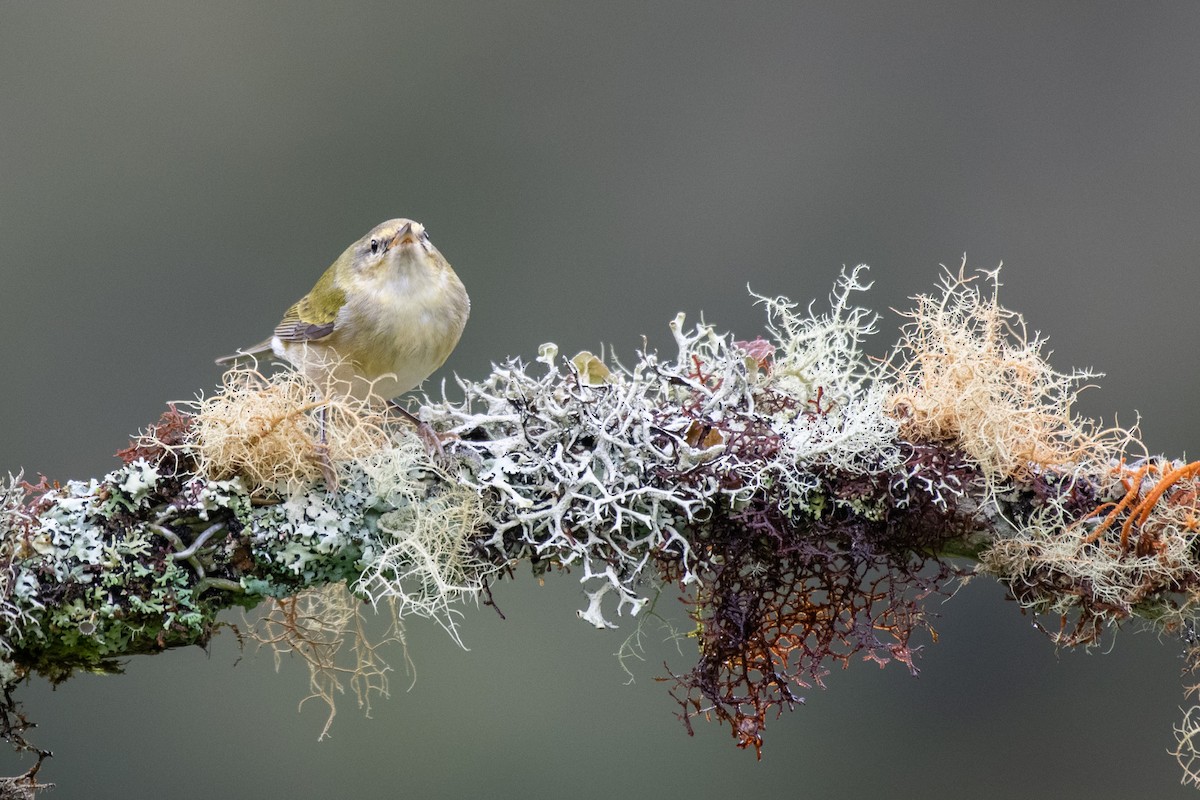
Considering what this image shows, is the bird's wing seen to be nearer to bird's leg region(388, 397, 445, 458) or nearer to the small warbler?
the small warbler

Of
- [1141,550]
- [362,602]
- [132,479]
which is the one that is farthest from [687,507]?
[132,479]

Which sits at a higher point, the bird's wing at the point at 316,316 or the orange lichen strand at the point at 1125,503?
the bird's wing at the point at 316,316

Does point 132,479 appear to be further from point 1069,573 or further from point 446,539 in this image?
point 1069,573

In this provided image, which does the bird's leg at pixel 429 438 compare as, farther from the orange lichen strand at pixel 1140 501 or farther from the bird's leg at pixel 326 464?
the orange lichen strand at pixel 1140 501

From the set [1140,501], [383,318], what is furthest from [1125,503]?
[383,318]

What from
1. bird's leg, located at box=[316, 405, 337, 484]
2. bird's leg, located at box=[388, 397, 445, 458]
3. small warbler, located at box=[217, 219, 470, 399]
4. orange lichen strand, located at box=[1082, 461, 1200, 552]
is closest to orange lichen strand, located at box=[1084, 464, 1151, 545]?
orange lichen strand, located at box=[1082, 461, 1200, 552]

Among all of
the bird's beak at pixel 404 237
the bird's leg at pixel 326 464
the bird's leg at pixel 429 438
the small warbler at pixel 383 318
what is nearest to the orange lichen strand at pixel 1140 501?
the bird's leg at pixel 429 438
